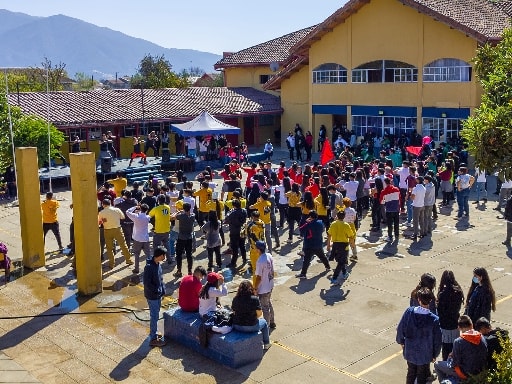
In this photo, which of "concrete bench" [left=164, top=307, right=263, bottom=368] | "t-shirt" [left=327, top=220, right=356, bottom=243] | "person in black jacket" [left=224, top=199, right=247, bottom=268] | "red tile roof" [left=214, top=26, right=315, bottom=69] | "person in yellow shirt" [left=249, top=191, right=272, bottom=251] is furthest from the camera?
"red tile roof" [left=214, top=26, right=315, bottom=69]

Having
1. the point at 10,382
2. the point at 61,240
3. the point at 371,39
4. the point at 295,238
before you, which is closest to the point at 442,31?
the point at 371,39

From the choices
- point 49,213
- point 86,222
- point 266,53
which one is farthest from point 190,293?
point 266,53

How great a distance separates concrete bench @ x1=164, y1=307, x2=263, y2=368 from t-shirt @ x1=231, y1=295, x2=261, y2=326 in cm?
20

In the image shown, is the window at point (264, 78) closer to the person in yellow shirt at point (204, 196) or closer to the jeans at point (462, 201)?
the jeans at point (462, 201)

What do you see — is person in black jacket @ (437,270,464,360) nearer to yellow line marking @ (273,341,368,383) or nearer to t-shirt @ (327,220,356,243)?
yellow line marking @ (273,341,368,383)

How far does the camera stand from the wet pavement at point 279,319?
9.34 meters

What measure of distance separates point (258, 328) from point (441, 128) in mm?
21109

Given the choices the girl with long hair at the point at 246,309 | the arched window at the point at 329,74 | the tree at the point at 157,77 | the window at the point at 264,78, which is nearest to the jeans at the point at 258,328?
the girl with long hair at the point at 246,309

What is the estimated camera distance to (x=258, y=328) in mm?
9523

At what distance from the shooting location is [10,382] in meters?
9.25

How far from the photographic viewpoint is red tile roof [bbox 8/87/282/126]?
29.7 metres

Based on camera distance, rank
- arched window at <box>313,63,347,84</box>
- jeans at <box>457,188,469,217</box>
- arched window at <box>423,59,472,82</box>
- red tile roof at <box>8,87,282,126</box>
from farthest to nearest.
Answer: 1. arched window at <box>313,63,347,84</box>
2. red tile roof at <box>8,87,282,126</box>
3. arched window at <box>423,59,472,82</box>
4. jeans at <box>457,188,469,217</box>

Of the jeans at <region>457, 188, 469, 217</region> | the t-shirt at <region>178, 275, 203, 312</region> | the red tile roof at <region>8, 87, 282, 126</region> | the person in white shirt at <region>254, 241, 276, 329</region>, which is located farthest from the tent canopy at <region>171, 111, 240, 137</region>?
the t-shirt at <region>178, 275, 203, 312</region>

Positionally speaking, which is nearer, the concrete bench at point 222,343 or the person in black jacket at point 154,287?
the concrete bench at point 222,343
